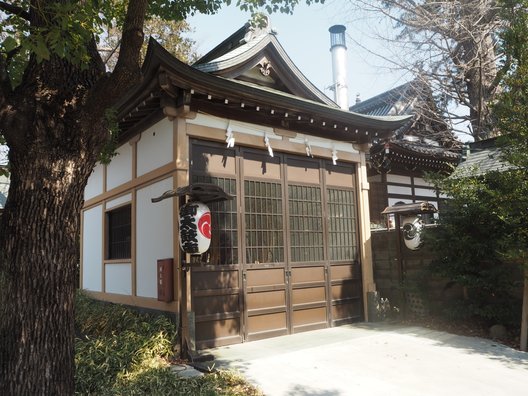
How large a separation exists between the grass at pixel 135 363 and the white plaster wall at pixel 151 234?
1.90 feet

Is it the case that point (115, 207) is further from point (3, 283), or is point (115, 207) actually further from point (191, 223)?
point (3, 283)

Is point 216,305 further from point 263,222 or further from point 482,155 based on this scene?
point 482,155

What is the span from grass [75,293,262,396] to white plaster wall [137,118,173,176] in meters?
2.54

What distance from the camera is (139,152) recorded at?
26.0 ft

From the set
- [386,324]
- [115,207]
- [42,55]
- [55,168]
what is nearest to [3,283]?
[55,168]

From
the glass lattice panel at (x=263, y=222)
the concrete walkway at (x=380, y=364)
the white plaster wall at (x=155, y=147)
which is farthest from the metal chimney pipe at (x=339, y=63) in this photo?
the concrete walkway at (x=380, y=364)

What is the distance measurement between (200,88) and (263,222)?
2558 mm

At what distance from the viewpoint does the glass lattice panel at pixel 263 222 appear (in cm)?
730

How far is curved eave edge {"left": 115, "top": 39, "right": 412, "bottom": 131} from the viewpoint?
581 cm

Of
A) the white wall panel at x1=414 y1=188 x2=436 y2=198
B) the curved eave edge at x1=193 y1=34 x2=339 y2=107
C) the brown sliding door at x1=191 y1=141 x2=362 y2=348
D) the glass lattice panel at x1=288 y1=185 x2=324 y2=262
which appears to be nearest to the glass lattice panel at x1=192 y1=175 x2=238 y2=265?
the brown sliding door at x1=191 y1=141 x2=362 y2=348

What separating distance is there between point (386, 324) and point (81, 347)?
5.52 metres

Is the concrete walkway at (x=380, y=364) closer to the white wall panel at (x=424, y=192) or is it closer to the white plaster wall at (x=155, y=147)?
the white plaster wall at (x=155, y=147)

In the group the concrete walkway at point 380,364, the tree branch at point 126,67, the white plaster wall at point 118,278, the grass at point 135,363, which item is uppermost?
the tree branch at point 126,67

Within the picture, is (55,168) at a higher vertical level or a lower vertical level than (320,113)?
lower
